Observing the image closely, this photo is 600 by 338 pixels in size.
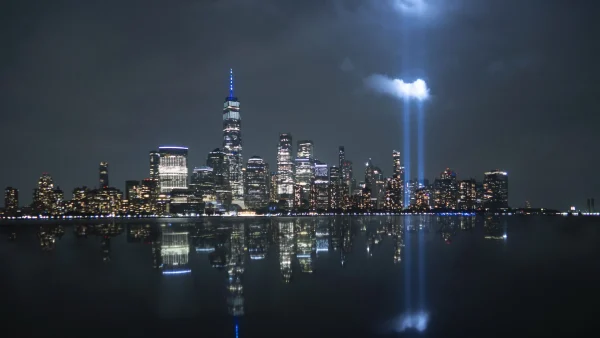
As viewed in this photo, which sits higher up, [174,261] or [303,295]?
[303,295]

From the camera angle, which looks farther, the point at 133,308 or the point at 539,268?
the point at 539,268

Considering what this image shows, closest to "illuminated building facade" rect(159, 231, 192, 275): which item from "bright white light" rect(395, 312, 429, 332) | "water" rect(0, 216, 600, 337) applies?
"water" rect(0, 216, 600, 337)

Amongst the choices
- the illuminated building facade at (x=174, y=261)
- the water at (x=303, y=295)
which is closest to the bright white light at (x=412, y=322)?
the water at (x=303, y=295)

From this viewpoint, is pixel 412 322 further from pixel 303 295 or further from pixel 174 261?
pixel 174 261

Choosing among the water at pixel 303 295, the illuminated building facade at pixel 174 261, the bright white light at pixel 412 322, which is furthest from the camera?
the illuminated building facade at pixel 174 261

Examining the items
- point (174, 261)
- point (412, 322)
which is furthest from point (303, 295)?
point (174, 261)

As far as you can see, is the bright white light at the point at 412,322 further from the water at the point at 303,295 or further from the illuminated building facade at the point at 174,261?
the illuminated building facade at the point at 174,261

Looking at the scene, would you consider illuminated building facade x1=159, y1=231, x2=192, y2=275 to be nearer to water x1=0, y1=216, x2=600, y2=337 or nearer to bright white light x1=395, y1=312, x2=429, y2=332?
water x1=0, y1=216, x2=600, y2=337

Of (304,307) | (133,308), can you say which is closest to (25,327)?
(133,308)

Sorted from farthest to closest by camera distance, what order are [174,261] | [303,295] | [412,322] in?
[174,261] < [303,295] < [412,322]

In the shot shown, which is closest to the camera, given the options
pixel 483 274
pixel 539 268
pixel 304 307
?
pixel 304 307

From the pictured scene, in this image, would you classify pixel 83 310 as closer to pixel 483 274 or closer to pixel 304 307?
pixel 304 307
